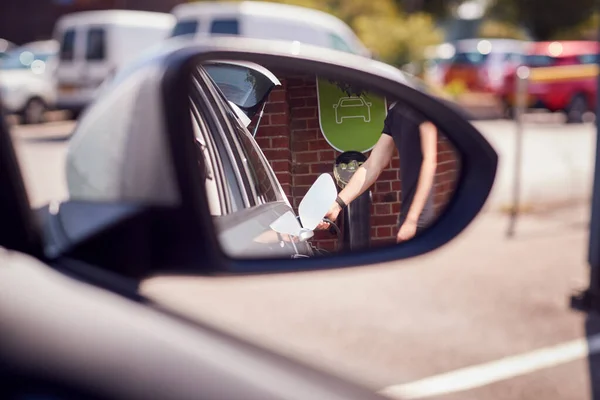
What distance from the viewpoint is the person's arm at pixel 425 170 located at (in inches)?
56.9

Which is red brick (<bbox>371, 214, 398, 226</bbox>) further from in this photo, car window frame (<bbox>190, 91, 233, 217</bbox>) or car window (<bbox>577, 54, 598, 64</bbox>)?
car window (<bbox>577, 54, 598, 64</bbox>)

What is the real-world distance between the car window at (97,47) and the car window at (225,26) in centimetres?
571

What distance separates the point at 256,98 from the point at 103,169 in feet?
1.25

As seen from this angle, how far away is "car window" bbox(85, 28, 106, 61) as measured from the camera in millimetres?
14625

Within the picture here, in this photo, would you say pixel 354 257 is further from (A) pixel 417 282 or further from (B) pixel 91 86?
(B) pixel 91 86

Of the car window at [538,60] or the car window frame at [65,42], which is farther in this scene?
the car window at [538,60]

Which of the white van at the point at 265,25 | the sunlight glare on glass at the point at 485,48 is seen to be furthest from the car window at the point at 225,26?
the sunlight glare on glass at the point at 485,48

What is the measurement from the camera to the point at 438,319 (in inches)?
196

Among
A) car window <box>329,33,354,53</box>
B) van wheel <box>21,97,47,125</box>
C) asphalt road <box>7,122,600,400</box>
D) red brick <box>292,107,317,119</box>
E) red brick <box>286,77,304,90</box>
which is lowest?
asphalt road <box>7,122,600,400</box>

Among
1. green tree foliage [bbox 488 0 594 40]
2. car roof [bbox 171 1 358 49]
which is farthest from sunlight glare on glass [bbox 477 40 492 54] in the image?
green tree foliage [bbox 488 0 594 40]

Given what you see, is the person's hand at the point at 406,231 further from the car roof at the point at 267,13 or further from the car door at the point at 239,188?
the car roof at the point at 267,13

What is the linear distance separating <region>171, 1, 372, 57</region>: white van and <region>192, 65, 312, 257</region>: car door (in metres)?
5.78

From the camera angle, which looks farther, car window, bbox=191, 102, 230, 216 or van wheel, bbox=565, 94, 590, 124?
van wheel, bbox=565, 94, 590, 124

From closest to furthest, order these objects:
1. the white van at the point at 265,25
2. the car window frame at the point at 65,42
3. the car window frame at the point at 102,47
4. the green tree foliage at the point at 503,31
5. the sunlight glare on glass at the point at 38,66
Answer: the white van at the point at 265,25 → the car window frame at the point at 102,47 → the car window frame at the point at 65,42 → the sunlight glare on glass at the point at 38,66 → the green tree foliage at the point at 503,31
